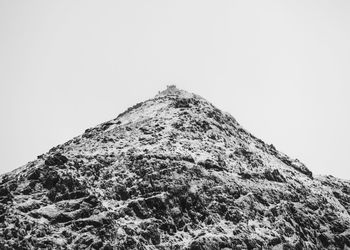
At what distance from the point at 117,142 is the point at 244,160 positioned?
23.6 meters

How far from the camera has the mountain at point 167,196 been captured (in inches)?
2354

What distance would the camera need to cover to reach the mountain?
2354 inches

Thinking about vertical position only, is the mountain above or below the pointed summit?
below

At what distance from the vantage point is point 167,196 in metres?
67.2

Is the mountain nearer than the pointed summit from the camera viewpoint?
Yes

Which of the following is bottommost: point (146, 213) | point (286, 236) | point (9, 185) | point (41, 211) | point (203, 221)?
point (286, 236)

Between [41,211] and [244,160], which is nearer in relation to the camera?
[41,211]

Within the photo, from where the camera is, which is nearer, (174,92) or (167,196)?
(167,196)

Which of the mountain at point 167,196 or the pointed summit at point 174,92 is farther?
the pointed summit at point 174,92

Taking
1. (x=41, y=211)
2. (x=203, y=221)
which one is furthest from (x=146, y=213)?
(x=41, y=211)

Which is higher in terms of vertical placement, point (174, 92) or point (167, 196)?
point (174, 92)

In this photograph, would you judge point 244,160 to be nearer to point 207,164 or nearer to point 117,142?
point 207,164

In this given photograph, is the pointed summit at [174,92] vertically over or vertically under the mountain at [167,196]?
over

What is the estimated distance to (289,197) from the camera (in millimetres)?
76750
